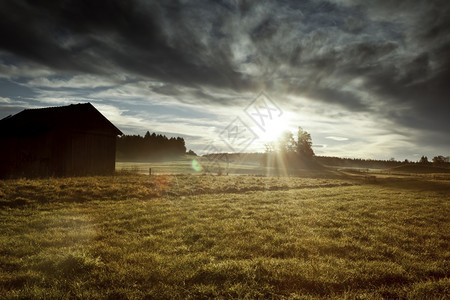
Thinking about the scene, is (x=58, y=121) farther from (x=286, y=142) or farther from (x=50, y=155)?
(x=286, y=142)

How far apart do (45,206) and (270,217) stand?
11.2 metres

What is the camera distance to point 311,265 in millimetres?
5688

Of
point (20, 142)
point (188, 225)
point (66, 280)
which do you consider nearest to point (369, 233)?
point (188, 225)

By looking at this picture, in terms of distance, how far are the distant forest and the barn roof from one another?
227 feet

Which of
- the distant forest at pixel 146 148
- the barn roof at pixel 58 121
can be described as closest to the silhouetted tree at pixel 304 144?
the distant forest at pixel 146 148

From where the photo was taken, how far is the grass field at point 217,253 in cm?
Result: 466

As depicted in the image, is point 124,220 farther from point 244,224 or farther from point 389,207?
point 389,207

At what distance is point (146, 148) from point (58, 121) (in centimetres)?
8402

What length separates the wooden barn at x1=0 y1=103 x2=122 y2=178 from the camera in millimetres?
24906

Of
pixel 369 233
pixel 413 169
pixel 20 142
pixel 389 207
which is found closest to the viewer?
pixel 369 233

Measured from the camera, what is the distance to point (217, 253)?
6.32 metres

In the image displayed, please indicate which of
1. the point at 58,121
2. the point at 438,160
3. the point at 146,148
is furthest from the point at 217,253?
the point at 438,160

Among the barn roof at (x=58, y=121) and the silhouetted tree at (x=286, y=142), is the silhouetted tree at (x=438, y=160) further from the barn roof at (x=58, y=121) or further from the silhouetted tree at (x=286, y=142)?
the barn roof at (x=58, y=121)

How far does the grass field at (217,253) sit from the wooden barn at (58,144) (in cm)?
1471
